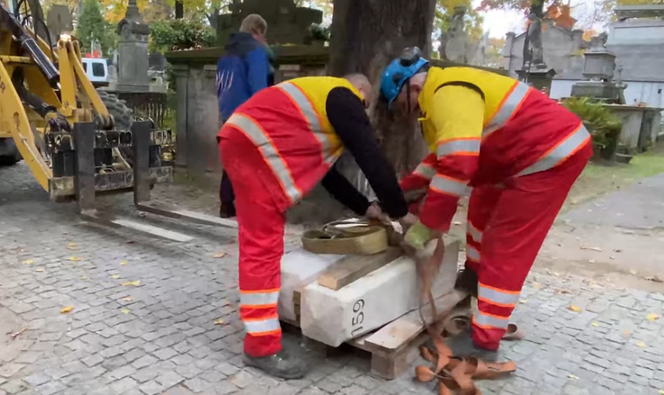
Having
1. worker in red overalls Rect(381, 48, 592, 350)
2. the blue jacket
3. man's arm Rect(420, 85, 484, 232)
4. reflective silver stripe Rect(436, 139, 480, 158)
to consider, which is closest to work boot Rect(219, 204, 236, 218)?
the blue jacket

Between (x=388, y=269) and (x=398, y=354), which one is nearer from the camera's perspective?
(x=398, y=354)

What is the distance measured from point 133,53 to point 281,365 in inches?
572

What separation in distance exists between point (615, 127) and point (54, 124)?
432 inches

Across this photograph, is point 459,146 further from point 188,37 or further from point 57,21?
point 188,37

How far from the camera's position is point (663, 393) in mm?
3094

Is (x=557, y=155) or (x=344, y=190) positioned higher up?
(x=557, y=155)

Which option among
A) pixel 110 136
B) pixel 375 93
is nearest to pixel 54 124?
pixel 110 136

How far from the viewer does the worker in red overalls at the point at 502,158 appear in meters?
2.94

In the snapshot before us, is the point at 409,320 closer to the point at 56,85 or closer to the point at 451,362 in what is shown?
the point at 451,362

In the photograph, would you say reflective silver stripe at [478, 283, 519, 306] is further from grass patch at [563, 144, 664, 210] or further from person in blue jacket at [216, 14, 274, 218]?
grass patch at [563, 144, 664, 210]

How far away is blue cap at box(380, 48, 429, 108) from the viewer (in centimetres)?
309

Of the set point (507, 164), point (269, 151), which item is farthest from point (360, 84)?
point (507, 164)

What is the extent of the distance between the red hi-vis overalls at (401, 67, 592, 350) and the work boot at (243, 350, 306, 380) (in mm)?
979

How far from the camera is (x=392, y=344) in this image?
2.97 meters
